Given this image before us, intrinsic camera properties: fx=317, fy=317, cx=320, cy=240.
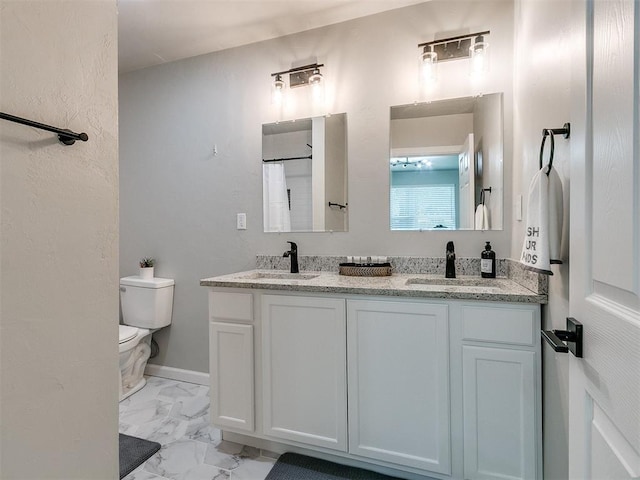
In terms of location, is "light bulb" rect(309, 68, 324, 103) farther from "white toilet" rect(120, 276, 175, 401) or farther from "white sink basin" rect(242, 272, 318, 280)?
"white toilet" rect(120, 276, 175, 401)

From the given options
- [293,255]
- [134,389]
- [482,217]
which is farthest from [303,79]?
[134,389]

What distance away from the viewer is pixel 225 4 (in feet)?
6.27

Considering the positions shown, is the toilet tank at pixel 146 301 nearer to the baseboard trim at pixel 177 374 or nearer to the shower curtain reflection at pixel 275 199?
the baseboard trim at pixel 177 374

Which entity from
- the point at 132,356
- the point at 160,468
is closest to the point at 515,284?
the point at 160,468

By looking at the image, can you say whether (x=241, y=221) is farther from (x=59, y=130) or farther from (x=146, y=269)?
(x=59, y=130)

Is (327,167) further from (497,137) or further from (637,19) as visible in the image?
(637,19)

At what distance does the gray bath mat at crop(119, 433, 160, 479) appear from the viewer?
158 cm

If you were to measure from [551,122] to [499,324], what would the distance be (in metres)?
0.81

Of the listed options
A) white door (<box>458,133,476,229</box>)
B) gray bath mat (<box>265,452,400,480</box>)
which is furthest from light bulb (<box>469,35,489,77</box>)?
gray bath mat (<box>265,452,400,480</box>)

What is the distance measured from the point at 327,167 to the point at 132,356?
6.53 feet

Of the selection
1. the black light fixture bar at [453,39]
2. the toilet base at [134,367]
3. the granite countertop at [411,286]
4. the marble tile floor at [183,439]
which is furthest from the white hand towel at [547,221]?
the toilet base at [134,367]

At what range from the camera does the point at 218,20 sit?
204 cm

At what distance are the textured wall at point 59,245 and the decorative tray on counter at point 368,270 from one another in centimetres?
127

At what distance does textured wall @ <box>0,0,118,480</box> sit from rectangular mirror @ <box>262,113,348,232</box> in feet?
4.44
